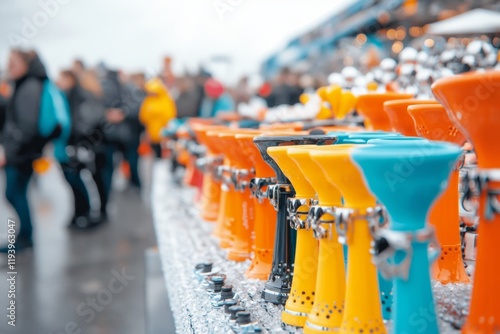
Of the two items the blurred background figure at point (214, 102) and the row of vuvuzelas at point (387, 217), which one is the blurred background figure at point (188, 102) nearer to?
the blurred background figure at point (214, 102)

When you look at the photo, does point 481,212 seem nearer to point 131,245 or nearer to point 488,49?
point 488,49

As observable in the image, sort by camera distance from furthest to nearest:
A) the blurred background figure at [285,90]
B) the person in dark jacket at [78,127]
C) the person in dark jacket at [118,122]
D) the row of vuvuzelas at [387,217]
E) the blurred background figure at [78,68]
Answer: the blurred background figure at [285,90]
the person in dark jacket at [118,122]
the blurred background figure at [78,68]
the person in dark jacket at [78,127]
the row of vuvuzelas at [387,217]

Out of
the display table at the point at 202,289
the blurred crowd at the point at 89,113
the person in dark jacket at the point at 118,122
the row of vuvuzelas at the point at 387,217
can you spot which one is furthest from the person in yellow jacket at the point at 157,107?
the row of vuvuzelas at the point at 387,217

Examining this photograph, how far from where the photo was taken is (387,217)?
767 millimetres

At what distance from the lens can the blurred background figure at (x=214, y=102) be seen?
505 cm

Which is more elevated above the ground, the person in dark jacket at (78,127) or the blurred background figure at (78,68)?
the blurred background figure at (78,68)

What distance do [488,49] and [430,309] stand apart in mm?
1186

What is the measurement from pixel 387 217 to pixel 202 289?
2.01 feet

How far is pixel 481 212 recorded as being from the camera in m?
0.77

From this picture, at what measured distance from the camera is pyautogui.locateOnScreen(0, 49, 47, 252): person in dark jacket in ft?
12.3

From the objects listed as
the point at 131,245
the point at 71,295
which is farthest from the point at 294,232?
the point at 131,245

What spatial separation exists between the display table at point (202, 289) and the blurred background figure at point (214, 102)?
8.64 feet

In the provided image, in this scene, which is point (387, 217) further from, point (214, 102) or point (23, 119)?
point (214, 102)

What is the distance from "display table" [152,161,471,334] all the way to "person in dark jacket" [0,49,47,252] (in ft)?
5.53
